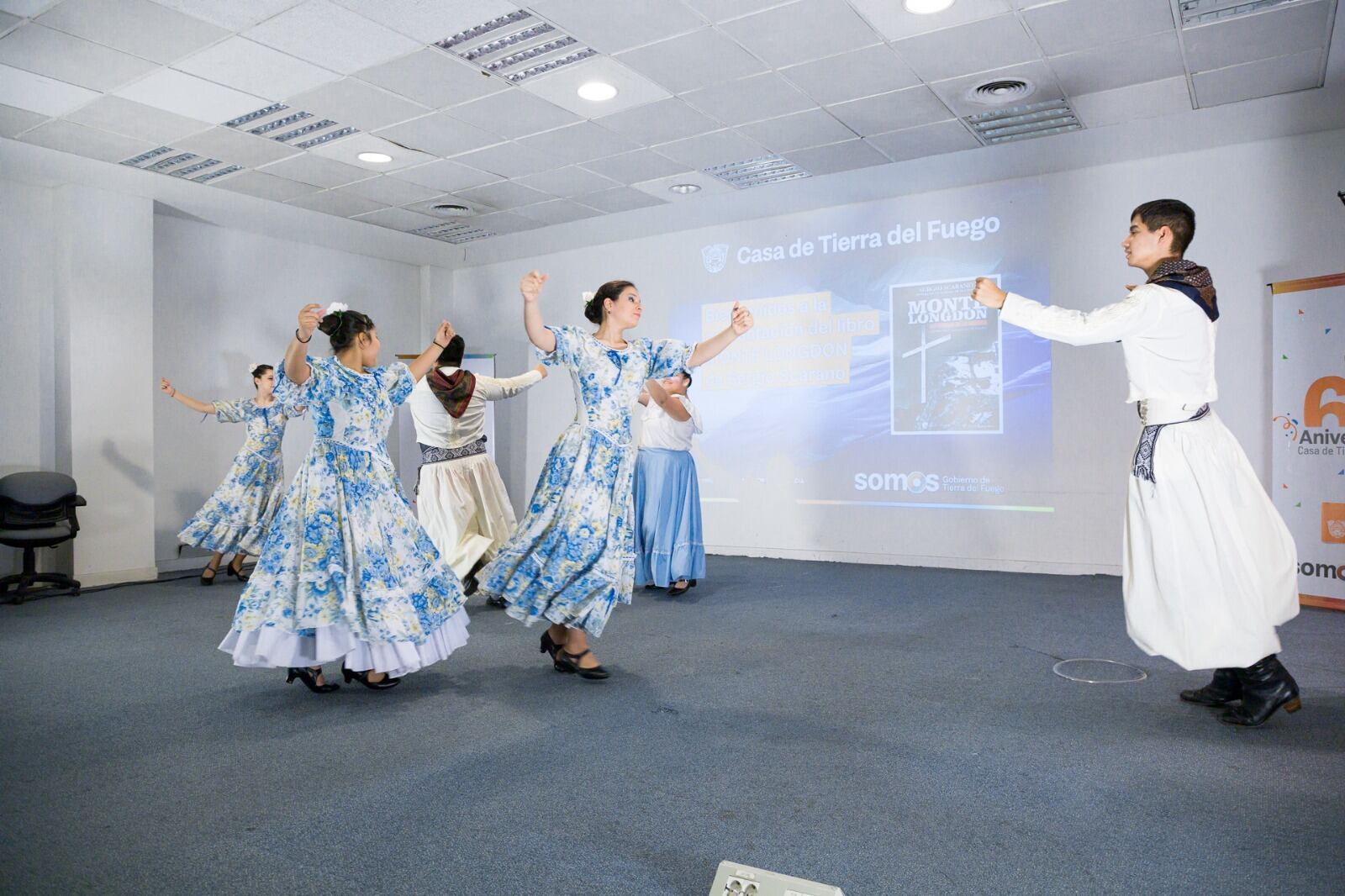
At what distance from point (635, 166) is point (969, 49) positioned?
269 cm

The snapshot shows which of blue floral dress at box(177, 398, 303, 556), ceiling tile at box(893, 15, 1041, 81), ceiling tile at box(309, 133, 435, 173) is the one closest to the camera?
ceiling tile at box(893, 15, 1041, 81)

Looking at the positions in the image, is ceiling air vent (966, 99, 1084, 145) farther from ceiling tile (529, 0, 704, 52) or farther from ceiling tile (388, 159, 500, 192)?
ceiling tile (388, 159, 500, 192)

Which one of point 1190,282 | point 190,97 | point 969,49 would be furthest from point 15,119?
point 1190,282

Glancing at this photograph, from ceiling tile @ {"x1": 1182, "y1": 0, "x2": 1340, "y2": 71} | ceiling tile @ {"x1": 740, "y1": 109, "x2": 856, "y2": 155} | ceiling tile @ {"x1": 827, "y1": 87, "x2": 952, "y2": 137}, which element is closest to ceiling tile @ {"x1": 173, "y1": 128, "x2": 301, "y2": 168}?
ceiling tile @ {"x1": 740, "y1": 109, "x2": 856, "y2": 155}

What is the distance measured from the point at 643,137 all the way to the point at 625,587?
12.0 ft

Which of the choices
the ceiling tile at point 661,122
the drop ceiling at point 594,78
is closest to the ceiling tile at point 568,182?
the drop ceiling at point 594,78

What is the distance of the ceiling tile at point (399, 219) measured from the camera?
757cm

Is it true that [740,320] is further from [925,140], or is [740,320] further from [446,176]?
[446,176]

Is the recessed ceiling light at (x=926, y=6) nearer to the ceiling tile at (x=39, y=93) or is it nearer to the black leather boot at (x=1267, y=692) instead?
the black leather boot at (x=1267, y=692)

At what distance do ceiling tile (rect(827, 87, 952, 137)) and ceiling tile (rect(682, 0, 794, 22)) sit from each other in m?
1.31

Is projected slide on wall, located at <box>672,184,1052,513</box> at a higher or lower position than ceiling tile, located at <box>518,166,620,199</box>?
lower

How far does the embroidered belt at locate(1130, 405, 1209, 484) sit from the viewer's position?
107 inches

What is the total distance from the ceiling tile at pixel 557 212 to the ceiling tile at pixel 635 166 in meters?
0.81

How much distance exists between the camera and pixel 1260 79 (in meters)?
4.89
